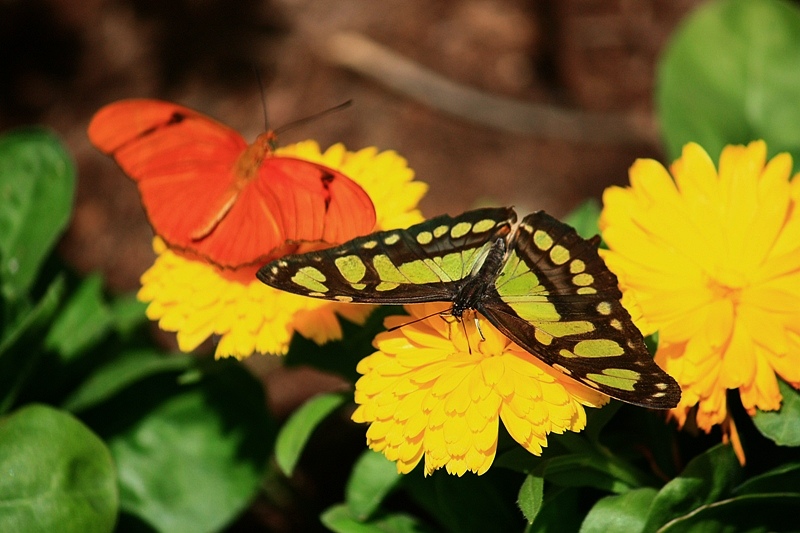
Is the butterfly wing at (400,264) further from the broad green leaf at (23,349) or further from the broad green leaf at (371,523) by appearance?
the broad green leaf at (23,349)

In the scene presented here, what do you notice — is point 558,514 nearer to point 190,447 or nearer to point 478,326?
point 478,326

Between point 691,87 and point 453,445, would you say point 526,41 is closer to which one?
point 691,87

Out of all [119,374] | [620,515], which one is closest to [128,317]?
[119,374]

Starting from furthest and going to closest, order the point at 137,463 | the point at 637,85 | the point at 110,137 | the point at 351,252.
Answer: the point at 637,85 → the point at 137,463 → the point at 110,137 → the point at 351,252

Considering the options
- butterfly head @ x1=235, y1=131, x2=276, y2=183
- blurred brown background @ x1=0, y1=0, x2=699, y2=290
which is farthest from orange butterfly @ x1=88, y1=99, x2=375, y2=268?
blurred brown background @ x1=0, y1=0, x2=699, y2=290

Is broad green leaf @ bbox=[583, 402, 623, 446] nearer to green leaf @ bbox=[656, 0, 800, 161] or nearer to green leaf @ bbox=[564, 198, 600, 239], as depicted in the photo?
green leaf @ bbox=[564, 198, 600, 239]

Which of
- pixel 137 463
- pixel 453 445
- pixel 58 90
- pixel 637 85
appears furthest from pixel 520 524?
pixel 58 90
